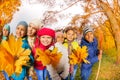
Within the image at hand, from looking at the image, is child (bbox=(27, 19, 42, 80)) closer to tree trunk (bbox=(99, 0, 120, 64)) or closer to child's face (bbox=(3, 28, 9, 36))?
child's face (bbox=(3, 28, 9, 36))

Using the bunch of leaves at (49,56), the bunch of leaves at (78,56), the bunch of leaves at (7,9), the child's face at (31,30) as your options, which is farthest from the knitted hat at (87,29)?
the bunch of leaves at (7,9)

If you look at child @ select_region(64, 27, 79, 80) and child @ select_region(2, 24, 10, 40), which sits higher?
child @ select_region(2, 24, 10, 40)

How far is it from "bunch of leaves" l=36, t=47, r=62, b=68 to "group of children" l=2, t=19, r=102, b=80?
2 cm

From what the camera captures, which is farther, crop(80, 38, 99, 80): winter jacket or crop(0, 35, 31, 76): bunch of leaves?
crop(80, 38, 99, 80): winter jacket

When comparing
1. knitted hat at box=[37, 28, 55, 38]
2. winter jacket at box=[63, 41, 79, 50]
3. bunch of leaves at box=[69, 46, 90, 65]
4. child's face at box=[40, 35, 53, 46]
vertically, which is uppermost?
knitted hat at box=[37, 28, 55, 38]

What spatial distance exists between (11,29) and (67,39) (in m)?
0.37

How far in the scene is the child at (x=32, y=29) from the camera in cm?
421

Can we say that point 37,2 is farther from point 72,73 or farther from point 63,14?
point 72,73

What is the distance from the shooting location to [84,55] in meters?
4.25

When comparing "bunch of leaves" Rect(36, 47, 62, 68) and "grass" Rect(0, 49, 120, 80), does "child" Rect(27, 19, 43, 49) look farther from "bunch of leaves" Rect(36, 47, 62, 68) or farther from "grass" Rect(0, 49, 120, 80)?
"grass" Rect(0, 49, 120, 80)

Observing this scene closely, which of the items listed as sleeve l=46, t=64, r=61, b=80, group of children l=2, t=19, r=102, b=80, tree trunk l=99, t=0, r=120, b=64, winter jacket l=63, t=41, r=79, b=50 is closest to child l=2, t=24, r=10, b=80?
group of children l=2, t=19, r=102, b=80

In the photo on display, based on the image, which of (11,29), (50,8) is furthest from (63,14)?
(11,29)

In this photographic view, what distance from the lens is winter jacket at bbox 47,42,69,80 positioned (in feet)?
13.9

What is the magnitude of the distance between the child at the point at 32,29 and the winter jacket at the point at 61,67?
0.16 meters
